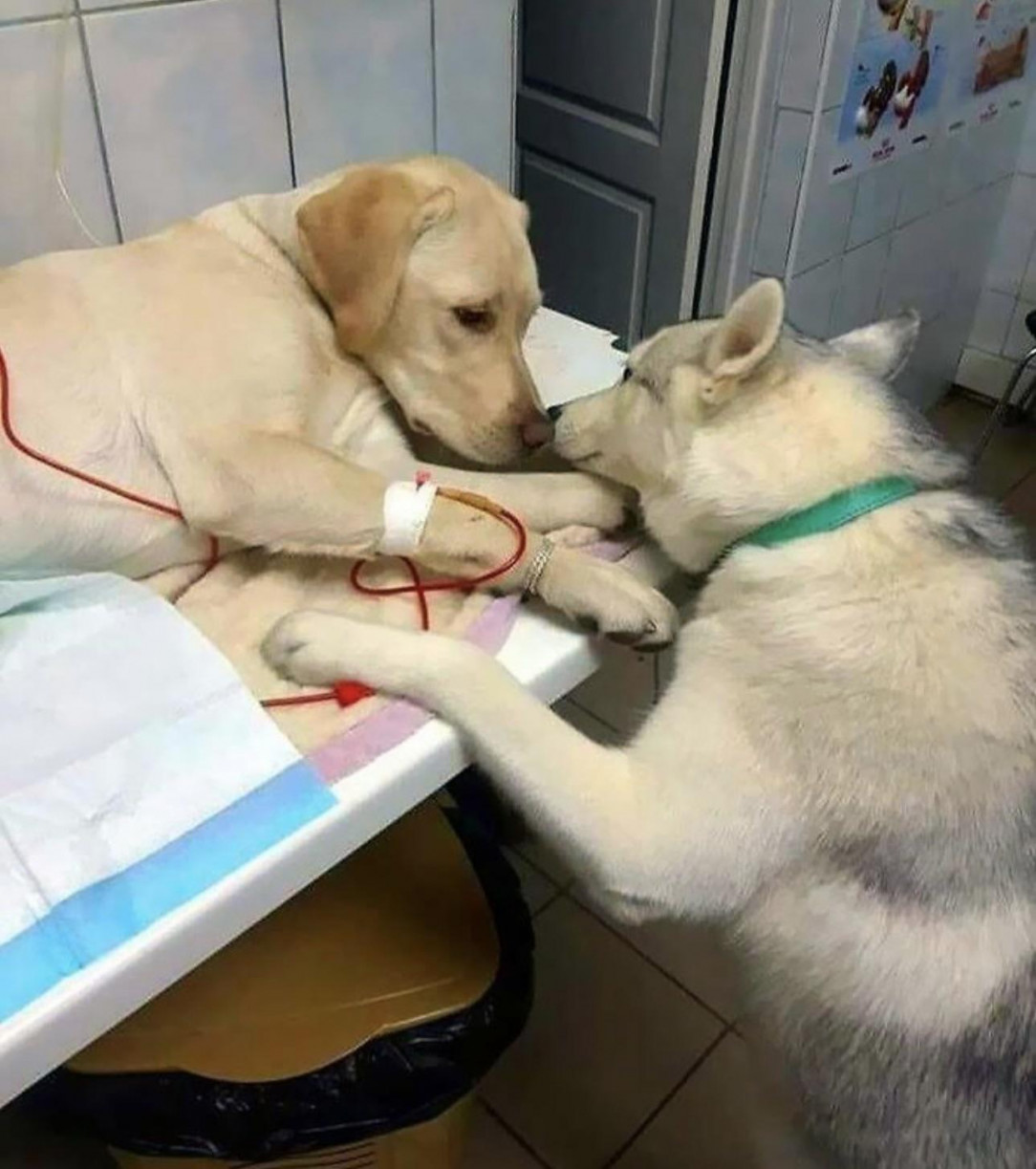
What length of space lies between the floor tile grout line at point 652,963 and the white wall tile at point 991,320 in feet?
6.65

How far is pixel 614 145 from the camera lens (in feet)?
7.11

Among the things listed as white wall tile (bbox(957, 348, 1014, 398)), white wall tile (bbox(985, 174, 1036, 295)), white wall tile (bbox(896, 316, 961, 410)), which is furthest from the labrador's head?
white wall tile (bbox(957, 348, 1014, 398))

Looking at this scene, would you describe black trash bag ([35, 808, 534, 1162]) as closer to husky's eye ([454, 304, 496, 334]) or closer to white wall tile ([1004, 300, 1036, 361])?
husky's eye ([454, 304, 496, 334])

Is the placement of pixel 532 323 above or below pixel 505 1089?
above

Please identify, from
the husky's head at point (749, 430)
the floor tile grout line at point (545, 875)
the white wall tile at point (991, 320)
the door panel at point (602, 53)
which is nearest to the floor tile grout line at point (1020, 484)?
the white wall tile at point (991, 320)

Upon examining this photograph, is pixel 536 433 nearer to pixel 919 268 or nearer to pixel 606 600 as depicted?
pixel 606 600

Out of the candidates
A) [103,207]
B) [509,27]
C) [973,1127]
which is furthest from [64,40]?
[973,1127]

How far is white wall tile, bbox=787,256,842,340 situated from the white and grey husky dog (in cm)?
134

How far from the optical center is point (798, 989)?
903 millimetres

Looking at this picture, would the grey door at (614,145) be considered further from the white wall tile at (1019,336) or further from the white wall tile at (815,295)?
the white wall tile at (1019,336)

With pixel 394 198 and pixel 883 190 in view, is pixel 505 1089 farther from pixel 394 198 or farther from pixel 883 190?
pixel 883 190

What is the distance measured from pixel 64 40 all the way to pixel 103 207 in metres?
0.16

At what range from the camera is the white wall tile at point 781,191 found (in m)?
1.97

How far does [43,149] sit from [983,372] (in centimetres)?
251
